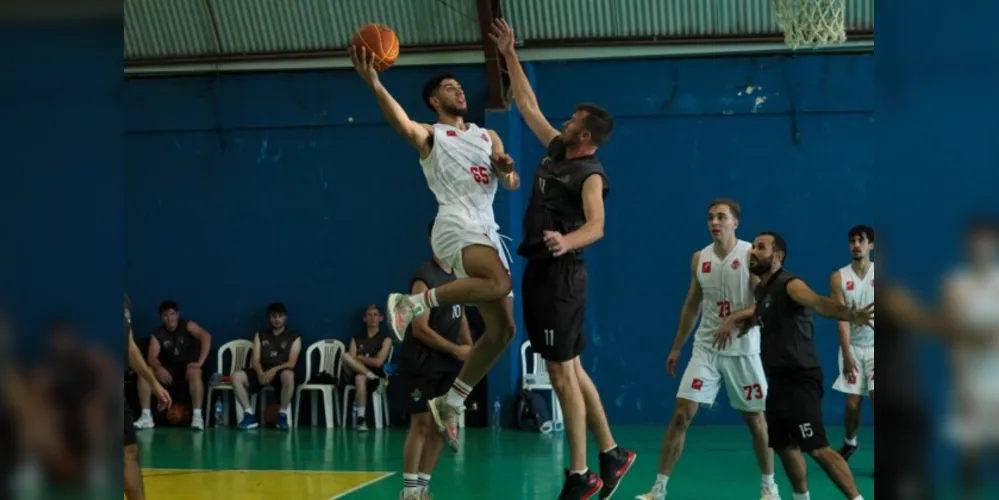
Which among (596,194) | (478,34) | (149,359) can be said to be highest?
(478,34)

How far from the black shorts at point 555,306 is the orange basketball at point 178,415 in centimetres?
961

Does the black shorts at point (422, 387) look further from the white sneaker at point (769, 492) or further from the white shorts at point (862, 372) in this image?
the white shorts at point (862, 372)

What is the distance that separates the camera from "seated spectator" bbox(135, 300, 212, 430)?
1499 centimetres

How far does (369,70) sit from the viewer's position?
6.52 metres

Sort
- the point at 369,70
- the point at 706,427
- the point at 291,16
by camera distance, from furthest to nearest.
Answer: the point at 291,16 → the point at 706,427 → the point at 369,70

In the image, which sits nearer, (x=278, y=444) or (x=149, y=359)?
(x=278, y=444)

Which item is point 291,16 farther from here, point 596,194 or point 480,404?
point 596,194

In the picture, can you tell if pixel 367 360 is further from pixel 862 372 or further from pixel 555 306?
pixel 555 306

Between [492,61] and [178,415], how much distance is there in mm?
6174

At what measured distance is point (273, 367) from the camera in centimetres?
1498

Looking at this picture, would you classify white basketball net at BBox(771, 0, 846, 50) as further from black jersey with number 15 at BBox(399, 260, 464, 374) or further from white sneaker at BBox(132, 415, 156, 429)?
white sneaker at BBox(132, 415, 156, 429)

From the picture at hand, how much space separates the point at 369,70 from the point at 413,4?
9.00m

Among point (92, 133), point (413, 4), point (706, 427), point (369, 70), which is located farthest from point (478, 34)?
point (92, 133)

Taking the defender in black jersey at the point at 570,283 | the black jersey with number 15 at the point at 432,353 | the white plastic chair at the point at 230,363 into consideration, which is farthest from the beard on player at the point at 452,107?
the white plastic chair at the point at 230,363
